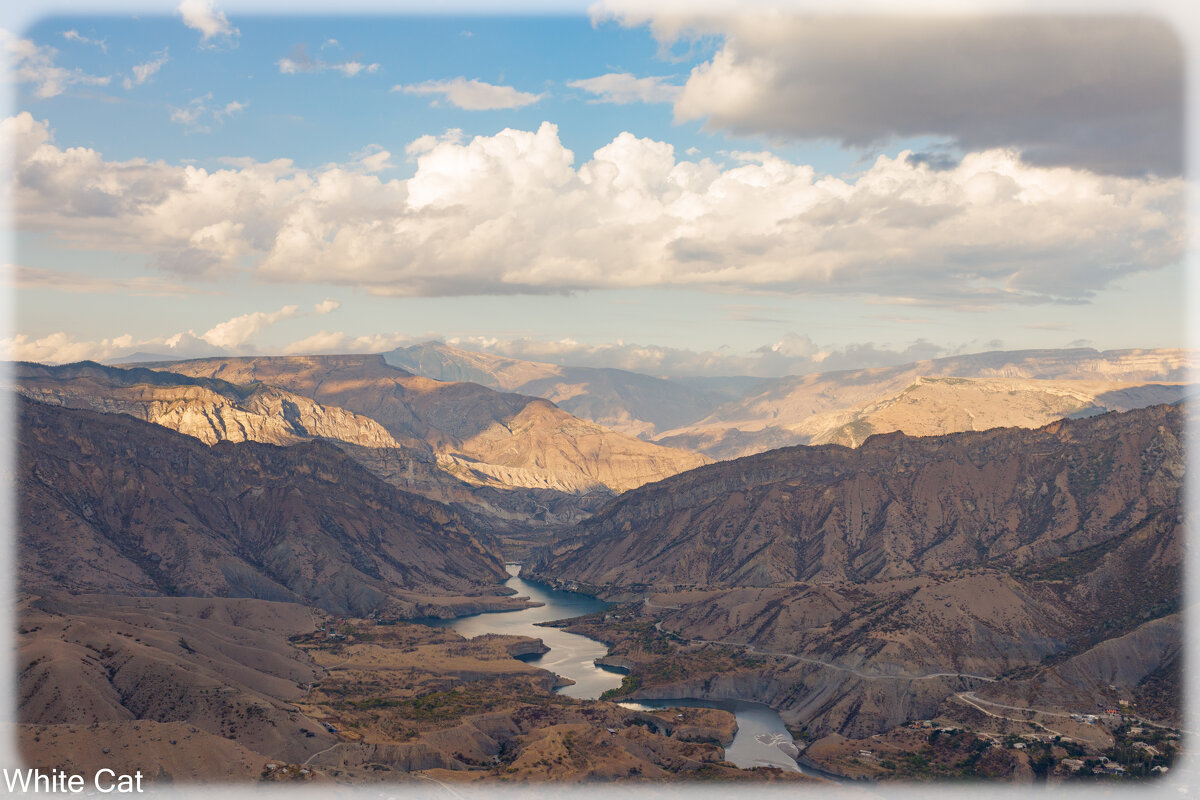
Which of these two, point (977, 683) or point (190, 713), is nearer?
point (190, 713)

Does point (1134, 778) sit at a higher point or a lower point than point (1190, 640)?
lower

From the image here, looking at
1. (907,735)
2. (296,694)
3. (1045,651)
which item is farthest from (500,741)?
(1045,651)

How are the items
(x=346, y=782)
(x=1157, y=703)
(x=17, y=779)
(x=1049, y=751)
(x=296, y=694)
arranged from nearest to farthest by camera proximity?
1. (x=17, y=779)
2. (x=346, y=782)
3. (x=1049, y=751)
4. (x=1157, y=703)
5. (x=296, y=694)

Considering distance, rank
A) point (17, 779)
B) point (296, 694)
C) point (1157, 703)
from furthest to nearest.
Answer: point (296, 694), point (1157, 703), point (17, 779)

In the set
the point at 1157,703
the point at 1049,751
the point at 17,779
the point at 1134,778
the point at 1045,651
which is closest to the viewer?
the point at 17,779

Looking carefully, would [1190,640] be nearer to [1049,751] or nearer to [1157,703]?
[1157,703]

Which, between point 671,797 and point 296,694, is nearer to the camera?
point 671,797

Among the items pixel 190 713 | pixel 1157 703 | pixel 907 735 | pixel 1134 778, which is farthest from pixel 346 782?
pixel 1157 703

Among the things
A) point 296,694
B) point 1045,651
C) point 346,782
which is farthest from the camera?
point 1045,651

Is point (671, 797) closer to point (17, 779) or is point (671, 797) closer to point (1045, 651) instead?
point (17, 779)
